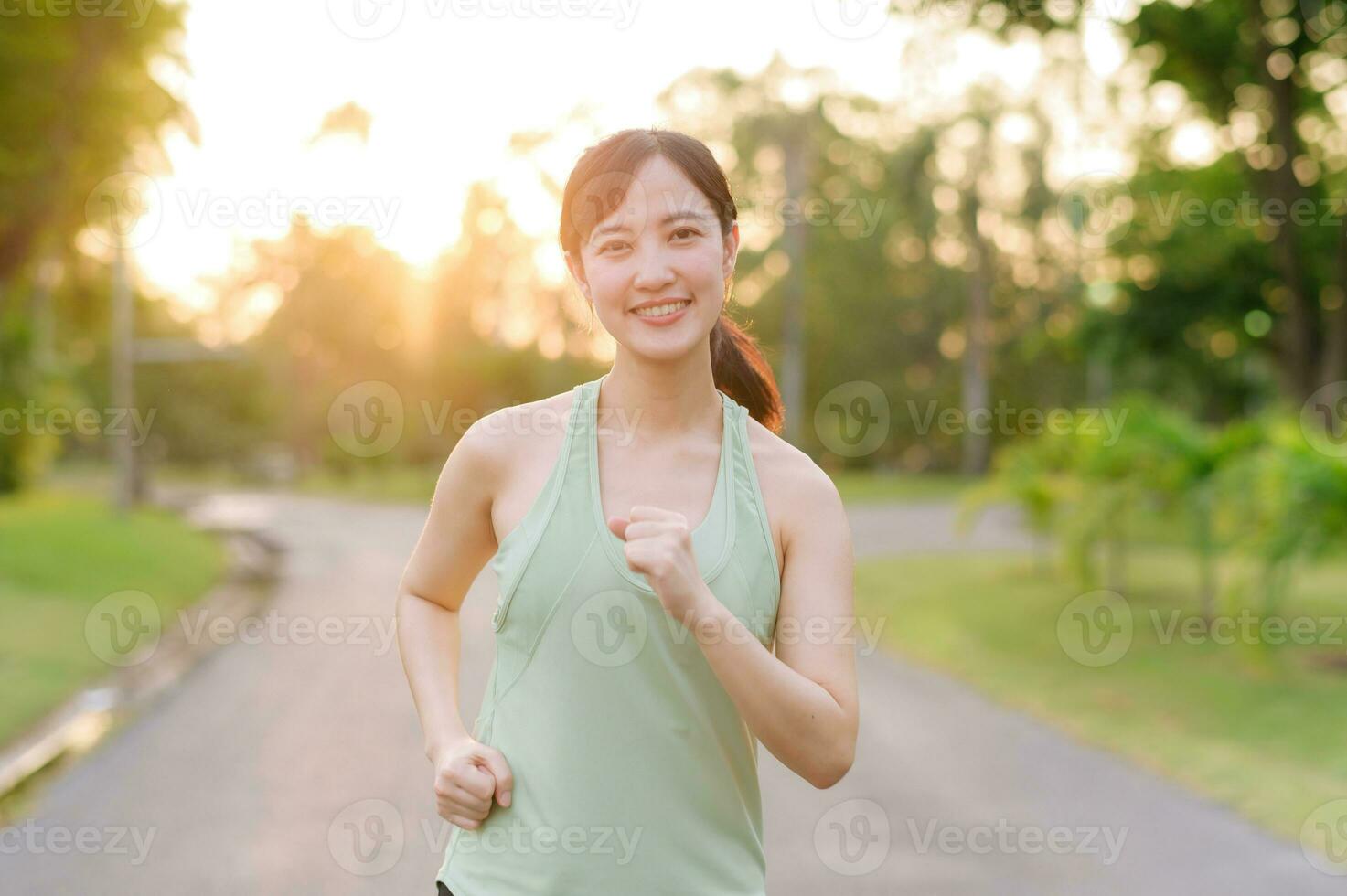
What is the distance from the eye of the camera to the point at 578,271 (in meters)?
2.02

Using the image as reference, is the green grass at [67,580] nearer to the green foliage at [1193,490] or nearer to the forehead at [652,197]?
the forehead at [652,197]

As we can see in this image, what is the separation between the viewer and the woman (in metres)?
1.78

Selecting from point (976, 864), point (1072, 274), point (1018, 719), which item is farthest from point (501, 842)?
point (1072, 274)

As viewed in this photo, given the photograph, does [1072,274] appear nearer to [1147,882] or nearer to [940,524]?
[940,524]

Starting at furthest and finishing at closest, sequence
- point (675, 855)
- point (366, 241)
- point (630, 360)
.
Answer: point (366, 241)
point (630, 360)
point (675, 855)

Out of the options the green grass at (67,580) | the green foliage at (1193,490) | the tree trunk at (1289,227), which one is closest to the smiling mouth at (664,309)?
the green grass at (67,580)

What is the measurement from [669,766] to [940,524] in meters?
27.4

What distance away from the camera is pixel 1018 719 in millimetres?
9039

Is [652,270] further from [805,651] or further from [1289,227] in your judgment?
[1289,227]

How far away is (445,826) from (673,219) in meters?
5.17

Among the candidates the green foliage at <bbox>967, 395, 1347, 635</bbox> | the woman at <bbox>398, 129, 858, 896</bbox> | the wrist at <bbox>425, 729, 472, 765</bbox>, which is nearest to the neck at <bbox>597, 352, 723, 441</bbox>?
the woman at <bbox>398, 129, 858, 896</bbox>

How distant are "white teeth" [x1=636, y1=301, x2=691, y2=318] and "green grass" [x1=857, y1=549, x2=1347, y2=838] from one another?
549 cm

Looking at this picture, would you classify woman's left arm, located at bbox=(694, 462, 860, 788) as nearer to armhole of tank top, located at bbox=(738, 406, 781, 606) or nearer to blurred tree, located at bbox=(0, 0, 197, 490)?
armhole of tank top, located at bbox=(738, 406, 781, 606)

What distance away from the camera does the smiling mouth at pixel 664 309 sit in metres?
1.88
